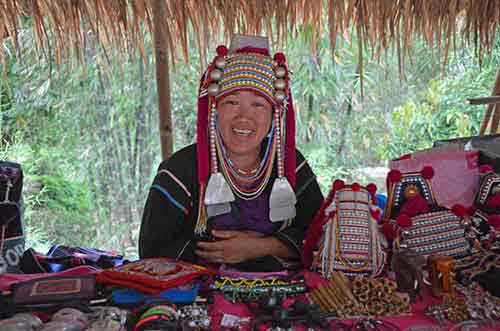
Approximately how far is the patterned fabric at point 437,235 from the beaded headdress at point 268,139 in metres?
0.51

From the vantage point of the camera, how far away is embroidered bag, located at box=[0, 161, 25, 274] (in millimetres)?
1818

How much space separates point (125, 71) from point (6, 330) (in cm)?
383

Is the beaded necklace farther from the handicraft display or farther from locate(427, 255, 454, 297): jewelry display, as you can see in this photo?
locate(427, 255, 454, 297): jewelry display

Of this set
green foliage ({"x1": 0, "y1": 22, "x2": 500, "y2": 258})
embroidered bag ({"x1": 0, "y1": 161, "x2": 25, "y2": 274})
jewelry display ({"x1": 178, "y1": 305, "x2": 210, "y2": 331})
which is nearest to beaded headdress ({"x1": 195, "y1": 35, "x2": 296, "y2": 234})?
jewelry display ({"x1": 178, "y1": 305, "x2": 210, "y2": 331})

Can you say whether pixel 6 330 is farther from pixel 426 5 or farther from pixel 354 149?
pixel 354 149

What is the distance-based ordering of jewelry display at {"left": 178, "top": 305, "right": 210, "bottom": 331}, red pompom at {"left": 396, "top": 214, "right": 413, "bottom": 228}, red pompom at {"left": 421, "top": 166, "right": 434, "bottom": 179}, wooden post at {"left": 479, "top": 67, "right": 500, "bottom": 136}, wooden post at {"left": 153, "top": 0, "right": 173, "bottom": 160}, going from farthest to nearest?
wooden post at {"left": 479, "top": 67, "right": 500, "bottom": 136}, wooden post at {"left": 153, "top": 0, "right": 173, "bottom": 160}, red pompom at {"left": 421, "top": 166, "right": 434, "bottom": 179}, red pompom at {"left": 396, "top": 214, "right": 413, "bottom": 228}, jewelry display at {"left": 178, "top": 305, "right": 210, "bottom": 331}

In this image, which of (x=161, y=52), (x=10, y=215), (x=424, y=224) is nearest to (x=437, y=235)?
(x=424, y=224)

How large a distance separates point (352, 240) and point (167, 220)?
705 mm

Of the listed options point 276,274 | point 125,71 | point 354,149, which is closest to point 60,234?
point 125,71

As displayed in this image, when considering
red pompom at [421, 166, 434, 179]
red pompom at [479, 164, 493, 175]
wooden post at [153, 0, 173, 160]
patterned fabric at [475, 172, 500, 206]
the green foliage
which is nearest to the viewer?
red pompom at [421, 166, 434, 179]

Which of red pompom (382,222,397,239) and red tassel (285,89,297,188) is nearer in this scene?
red pompom (382,222,397,239)

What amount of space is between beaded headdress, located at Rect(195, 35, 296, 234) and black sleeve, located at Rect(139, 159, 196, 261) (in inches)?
2.7

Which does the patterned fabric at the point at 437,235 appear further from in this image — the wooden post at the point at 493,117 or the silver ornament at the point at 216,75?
the wooden post at the point at 493,117

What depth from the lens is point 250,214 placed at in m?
1.92
